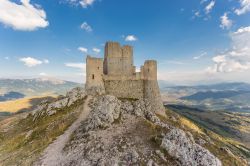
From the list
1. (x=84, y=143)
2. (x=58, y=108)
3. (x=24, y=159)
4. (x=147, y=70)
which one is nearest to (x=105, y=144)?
(x=84, y=143)

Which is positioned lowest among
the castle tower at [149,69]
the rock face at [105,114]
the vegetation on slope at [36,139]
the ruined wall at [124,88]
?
the vegetation on slope at [36,139]

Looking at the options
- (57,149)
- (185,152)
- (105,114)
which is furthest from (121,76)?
(185,152)

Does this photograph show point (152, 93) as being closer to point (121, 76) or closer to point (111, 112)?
point (121, 76)

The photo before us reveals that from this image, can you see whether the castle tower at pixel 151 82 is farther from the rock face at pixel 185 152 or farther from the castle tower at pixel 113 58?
the rock face at pixel 185 152

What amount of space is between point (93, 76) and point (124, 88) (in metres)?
11.5

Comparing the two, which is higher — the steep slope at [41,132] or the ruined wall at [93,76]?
the ruined wall at [93,76]

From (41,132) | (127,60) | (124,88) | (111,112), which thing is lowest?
(41,132)

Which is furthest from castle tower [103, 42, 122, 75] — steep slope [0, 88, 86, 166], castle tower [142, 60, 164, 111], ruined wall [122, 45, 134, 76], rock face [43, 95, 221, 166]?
rock face [43, 95, 221, 166]

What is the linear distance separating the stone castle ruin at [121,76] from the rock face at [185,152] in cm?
3110

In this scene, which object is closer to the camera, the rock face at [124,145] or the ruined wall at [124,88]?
the rock face at [124,145]

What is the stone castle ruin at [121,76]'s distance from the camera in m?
64.5

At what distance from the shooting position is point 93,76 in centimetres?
6444

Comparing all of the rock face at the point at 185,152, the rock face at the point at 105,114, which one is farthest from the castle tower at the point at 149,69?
the rock face at the point at 185,152

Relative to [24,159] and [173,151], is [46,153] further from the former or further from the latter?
[173,151]
